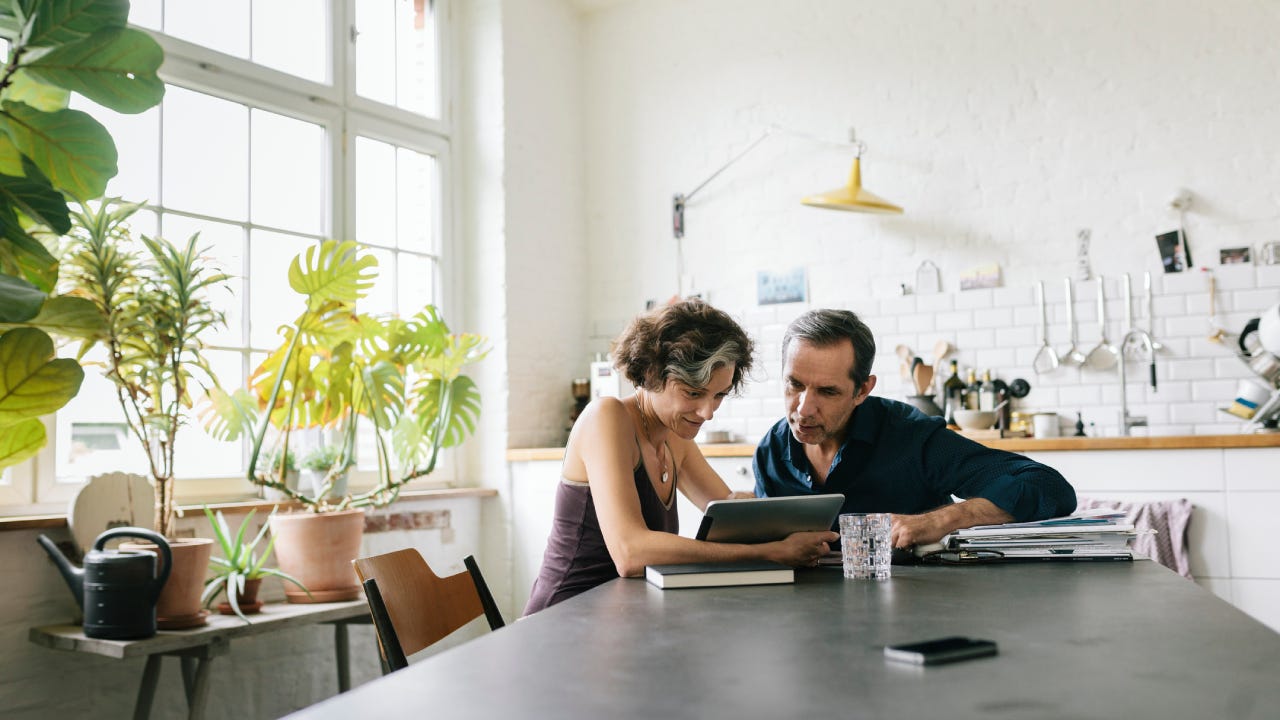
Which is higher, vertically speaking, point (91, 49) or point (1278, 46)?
point (1278, 46)

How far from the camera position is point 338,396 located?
3.71 metres

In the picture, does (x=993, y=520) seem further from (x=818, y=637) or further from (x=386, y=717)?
(x=386, y=717)

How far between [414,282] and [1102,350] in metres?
3.14

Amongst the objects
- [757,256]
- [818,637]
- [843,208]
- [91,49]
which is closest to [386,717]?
[818,637]

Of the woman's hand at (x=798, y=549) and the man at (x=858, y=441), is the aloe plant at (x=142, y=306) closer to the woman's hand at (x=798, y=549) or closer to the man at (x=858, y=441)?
the man at (x=858, y=441)

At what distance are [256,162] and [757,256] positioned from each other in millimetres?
2475

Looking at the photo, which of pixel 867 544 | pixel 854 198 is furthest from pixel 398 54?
pixel 867 544

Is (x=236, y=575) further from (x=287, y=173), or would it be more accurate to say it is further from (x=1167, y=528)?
(x=1167, y=528)

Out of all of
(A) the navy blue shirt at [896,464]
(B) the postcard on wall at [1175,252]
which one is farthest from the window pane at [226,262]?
(B) the postcard on wall at [1175,252]

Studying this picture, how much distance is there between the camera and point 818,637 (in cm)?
125

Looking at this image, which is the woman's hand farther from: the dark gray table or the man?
the man

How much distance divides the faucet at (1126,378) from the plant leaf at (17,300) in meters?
4.00

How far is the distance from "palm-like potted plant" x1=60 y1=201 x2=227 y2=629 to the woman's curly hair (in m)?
1.41

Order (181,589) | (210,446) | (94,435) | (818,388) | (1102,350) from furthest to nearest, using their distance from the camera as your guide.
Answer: (1102,350)
(210,446)
(94,435)
(181,589)
(818,388)
